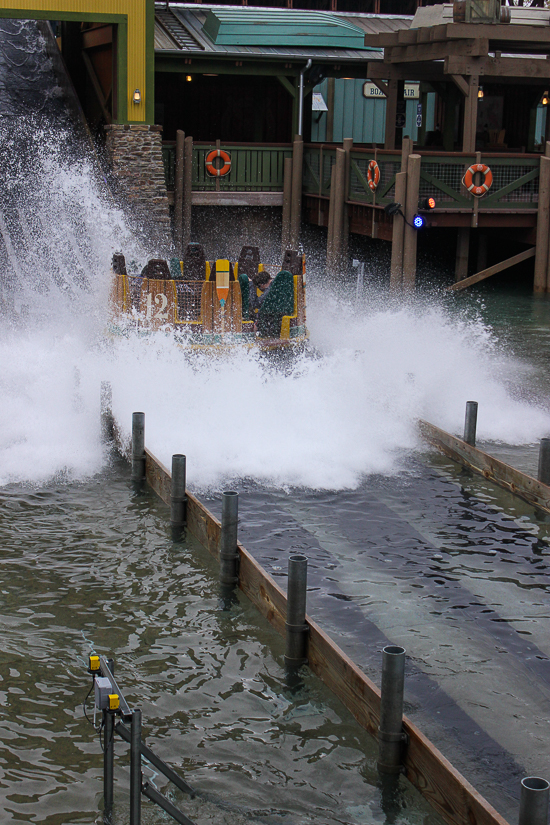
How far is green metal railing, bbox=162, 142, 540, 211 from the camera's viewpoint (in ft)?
63.8

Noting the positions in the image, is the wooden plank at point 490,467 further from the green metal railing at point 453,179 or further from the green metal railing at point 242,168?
the green metal railing at point 242,168

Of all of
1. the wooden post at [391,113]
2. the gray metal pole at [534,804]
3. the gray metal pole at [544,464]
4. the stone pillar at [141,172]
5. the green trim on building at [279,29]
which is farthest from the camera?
the green trim on building at [279,29]

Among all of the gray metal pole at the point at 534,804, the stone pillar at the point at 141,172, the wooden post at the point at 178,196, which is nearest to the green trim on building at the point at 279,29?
the wooden post at the point at 178,196

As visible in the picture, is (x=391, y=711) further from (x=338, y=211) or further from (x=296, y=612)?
(x=338, y=211)

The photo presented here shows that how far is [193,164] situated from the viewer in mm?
22859

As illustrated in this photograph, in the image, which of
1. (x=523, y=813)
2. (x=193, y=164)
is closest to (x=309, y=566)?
(x=523, y=813)

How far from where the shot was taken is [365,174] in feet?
68.6

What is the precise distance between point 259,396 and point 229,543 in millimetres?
4699

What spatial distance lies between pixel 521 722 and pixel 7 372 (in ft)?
29.4

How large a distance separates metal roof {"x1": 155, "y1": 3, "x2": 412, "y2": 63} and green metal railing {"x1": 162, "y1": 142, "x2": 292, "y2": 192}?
2284 millimetres

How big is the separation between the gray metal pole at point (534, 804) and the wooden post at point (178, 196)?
19.1 meters

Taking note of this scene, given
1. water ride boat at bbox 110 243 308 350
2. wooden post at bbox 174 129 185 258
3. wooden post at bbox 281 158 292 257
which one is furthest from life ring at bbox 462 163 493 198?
water ride boat at bbox 110 243 308 350

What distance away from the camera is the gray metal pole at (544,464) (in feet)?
31.2

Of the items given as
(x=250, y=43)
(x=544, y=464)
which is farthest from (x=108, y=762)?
(x=250, y=43)
